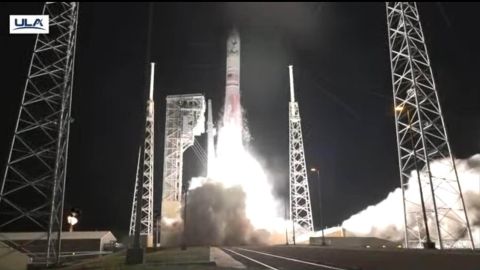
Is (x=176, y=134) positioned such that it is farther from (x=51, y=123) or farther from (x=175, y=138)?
(x=51, y=123)

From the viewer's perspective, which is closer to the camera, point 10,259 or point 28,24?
point 28,24

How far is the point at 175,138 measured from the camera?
79.8 meters

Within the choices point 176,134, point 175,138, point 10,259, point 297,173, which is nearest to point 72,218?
point 175,138

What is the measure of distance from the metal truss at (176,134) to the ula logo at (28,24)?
140 feet

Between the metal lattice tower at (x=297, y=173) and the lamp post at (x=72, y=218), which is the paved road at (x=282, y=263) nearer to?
the metal lattice tower at (x=297, y=173)

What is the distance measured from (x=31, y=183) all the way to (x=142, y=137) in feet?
39.3

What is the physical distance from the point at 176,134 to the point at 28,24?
45.2 m

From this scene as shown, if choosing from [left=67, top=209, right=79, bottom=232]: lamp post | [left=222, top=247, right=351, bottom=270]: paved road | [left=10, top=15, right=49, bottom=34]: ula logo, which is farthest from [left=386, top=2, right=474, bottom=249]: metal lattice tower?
[left=67, top=209, right=79, bottom=232]: lamp post

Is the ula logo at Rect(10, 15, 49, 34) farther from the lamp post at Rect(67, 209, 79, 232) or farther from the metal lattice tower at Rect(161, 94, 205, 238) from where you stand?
the lamp post at Rect(67, 209, 79, 232)

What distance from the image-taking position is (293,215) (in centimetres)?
7338

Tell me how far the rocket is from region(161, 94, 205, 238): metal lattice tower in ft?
19.2

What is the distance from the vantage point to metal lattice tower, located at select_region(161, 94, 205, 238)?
259 ft

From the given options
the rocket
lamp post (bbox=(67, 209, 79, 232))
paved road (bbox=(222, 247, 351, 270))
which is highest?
the rocket

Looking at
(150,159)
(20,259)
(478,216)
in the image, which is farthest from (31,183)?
(478,216)
